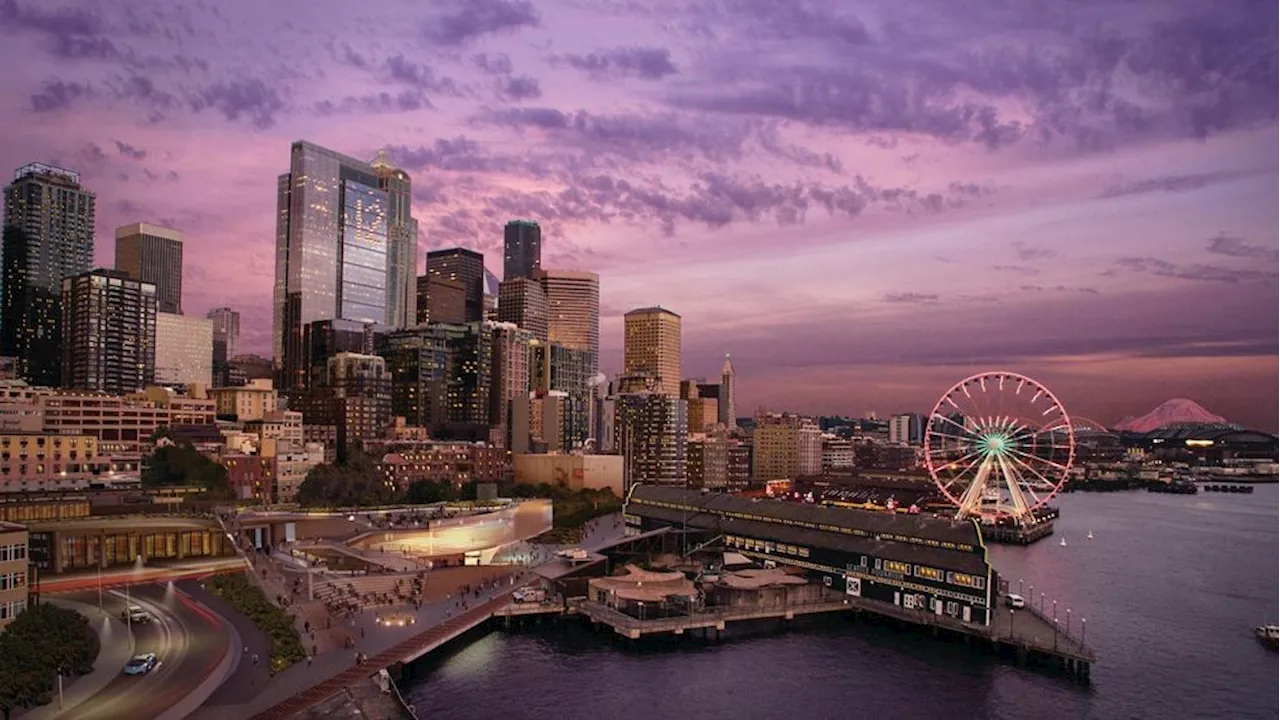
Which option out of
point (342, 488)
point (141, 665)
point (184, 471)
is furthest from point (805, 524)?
point (184, 471)

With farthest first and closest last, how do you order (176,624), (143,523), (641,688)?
(143,523) < (641,688) < (176,624)

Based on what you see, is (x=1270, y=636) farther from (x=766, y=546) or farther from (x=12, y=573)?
(x=12, y=573)

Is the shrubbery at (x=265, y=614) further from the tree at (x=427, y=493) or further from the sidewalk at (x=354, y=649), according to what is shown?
the tree at (x=427, y=493)

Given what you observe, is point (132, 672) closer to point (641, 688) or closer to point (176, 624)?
point (176, 624)

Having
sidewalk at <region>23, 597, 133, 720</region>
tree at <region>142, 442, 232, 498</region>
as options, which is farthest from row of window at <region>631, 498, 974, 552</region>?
sidewalk at <region>23, 597, 133, 720</region>

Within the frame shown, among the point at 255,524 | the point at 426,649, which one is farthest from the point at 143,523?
the point at 426,649

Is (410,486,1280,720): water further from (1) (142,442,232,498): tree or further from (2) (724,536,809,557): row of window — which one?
(1) (142,442,232,498): tree
